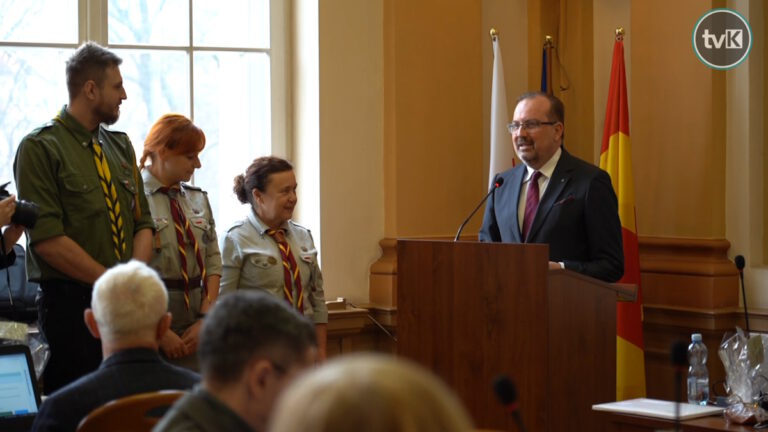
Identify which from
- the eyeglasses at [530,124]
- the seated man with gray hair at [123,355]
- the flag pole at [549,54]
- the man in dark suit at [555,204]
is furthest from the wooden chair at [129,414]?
the flag pole at [549,54]

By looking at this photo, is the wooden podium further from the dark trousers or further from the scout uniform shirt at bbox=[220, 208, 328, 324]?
the dark trousers

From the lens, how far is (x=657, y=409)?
11.8ft

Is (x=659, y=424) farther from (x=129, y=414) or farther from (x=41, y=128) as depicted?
(x=41, y=128)

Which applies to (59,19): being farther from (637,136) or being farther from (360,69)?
(637,136)

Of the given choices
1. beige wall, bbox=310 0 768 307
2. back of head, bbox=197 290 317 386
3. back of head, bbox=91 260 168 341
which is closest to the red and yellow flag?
beige wall, bbox=310 0 768 307

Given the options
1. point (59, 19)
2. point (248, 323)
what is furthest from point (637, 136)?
point (248, 323)

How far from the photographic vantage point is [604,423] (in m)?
3.72

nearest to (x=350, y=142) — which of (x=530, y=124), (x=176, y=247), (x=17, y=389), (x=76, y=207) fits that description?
(x=530, y=124)

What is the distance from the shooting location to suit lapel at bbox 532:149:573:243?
14.8ft

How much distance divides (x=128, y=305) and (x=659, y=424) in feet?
5.96

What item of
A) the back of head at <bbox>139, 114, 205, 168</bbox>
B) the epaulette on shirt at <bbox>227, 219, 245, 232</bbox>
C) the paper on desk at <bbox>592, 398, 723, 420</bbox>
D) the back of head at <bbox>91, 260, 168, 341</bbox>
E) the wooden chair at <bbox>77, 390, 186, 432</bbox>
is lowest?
the paper on desk at <bbox>592, 398, 723, 420</bbox>

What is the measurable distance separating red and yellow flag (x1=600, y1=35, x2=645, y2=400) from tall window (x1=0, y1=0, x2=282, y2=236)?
181 cm

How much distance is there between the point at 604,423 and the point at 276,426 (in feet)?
9.42

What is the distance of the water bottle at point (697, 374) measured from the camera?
4.12 meters
